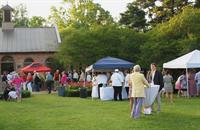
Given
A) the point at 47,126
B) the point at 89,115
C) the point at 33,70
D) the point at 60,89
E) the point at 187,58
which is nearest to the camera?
the point at 47,126

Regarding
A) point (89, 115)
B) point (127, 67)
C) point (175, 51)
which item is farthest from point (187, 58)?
point (89, 115)

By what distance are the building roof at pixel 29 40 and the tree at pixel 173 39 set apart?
1853cm

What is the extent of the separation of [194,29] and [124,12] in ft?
79.1

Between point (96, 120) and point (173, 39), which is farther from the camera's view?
point (173, 39)

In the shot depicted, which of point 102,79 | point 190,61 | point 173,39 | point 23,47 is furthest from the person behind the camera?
point 23,47

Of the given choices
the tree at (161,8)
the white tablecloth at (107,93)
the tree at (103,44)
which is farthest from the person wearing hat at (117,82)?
the tree at (161,8)

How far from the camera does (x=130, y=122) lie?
14492 millimetres

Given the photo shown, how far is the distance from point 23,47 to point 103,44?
52.1 feet

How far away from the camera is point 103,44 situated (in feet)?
135

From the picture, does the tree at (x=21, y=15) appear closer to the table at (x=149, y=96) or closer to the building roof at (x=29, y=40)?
the building roof at (x=29, y=40)

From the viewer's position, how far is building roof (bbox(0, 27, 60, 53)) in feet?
177

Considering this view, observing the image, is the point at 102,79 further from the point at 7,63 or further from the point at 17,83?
the point at 7,63

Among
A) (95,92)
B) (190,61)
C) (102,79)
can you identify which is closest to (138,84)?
(102,79)

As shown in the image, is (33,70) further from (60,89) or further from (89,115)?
(89,115)
